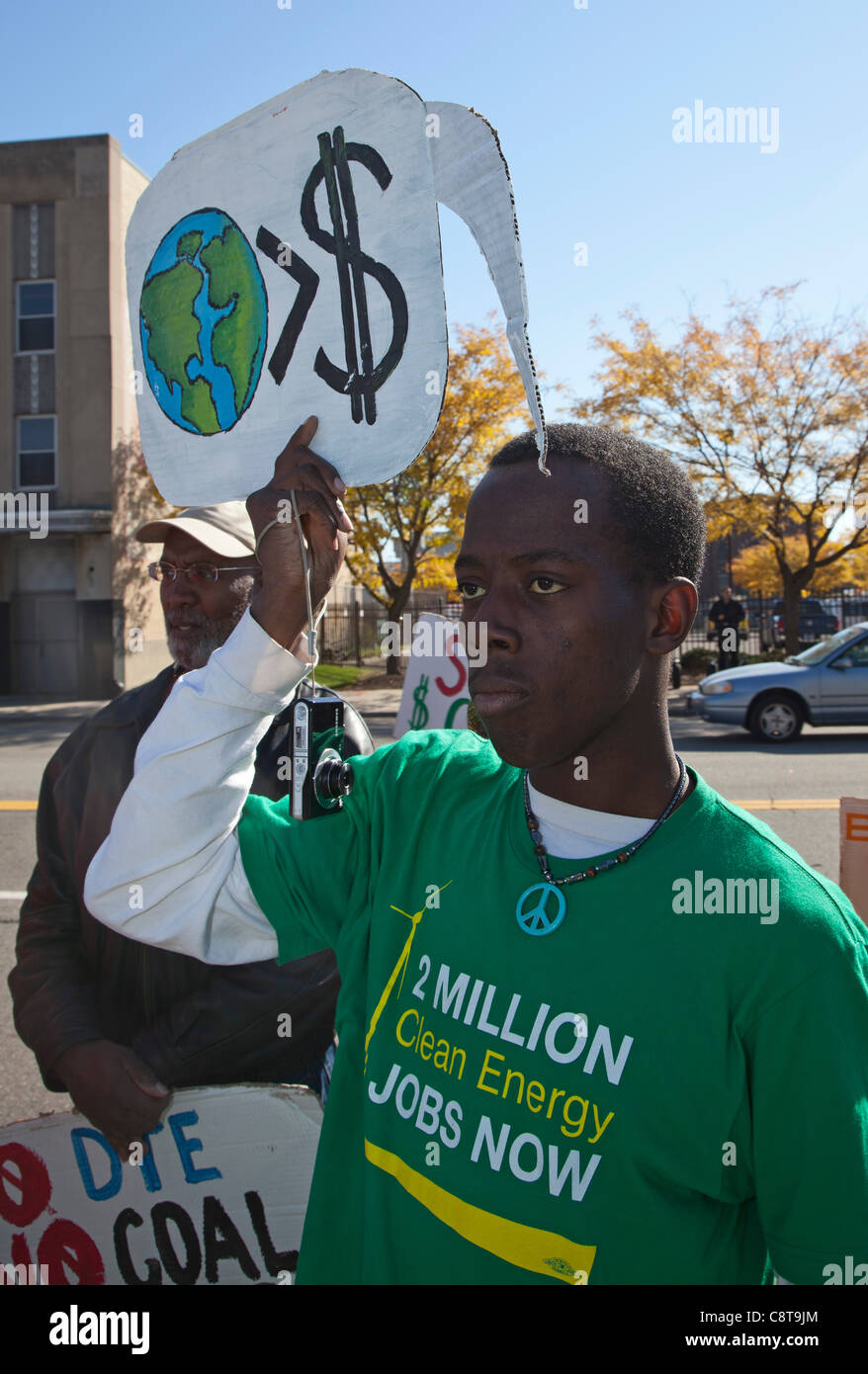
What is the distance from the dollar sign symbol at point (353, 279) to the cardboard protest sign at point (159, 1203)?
1443 mm

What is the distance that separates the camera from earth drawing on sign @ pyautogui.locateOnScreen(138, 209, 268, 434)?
5.29 feet

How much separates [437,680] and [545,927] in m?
3.75

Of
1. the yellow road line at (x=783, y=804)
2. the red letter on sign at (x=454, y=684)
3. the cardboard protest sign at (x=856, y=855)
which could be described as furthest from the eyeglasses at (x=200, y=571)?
the yellow road line at (x=783, y=804)

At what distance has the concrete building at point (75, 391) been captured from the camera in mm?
21469

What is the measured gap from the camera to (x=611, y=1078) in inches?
46.0

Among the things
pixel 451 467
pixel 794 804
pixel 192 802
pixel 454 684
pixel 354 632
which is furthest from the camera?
pixel 354 632

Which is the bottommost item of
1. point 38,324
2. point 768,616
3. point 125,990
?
point 125,990

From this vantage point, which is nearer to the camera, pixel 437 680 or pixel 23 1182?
pixel 23 1182

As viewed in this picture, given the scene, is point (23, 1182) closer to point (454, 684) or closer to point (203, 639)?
point (203, 639)

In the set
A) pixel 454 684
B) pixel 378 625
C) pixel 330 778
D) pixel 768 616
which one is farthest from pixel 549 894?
pixel 768 616

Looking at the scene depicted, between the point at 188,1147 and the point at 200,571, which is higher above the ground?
the point at 200,571

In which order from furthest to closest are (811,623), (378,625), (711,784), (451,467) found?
(811,623) → (378,625) → (451,467) → (711,784)
